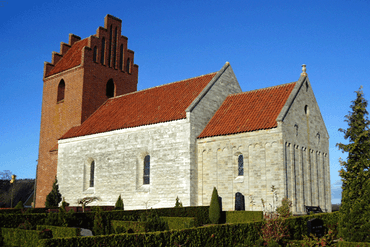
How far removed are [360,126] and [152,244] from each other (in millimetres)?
18120

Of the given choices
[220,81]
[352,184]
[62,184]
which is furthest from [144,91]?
[352,184]

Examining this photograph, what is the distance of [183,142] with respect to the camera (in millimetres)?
24641

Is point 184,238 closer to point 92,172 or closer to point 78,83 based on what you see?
point 92,172

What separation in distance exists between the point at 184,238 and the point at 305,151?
14.3m

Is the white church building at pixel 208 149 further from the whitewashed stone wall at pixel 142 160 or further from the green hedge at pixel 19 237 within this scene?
the green hedge at pixel 19 237

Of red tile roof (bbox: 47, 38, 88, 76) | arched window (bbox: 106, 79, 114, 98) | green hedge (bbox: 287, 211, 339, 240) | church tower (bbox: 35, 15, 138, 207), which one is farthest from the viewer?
arched window (bbox: 106, 79, 114, 98)

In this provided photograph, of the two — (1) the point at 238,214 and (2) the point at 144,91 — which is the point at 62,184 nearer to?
(2) the point at 144,91

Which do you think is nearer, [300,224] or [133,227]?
[133,227]

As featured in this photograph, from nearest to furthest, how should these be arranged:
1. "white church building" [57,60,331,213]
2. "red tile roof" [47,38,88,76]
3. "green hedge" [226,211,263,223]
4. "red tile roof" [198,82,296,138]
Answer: "green hedge" [226,211,263,223] < "white church building" [57,60,331,213] < "red tile roof" [198,82,296,138] < "red tile roof" [47,38,88,76]

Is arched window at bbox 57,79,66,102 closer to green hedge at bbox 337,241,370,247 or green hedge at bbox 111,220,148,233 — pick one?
green hedge at bbox 111,220,148,233

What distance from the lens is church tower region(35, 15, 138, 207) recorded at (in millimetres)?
33438

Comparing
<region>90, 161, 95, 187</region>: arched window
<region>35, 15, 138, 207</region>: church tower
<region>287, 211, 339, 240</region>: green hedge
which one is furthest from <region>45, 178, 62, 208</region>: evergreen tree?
<region>287, 211, 339, 240</region>: green hedge

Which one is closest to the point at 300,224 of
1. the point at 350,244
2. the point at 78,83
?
the point at 350,244

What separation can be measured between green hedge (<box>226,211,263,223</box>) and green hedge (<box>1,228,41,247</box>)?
10835 mm
